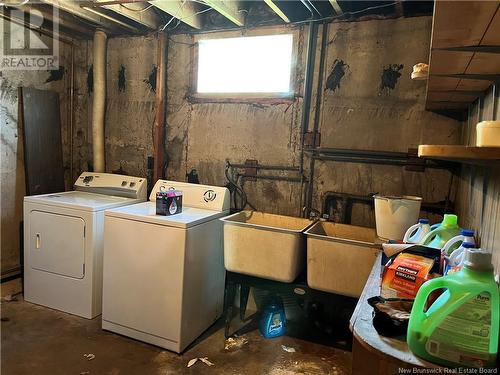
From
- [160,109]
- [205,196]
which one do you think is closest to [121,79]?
[160,109]

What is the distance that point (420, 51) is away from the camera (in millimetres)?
2408

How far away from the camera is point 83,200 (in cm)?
280

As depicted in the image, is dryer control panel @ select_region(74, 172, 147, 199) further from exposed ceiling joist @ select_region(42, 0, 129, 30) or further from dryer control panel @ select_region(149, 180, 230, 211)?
exposed ceiling joist @ select_region(42, 0, 129, 30)

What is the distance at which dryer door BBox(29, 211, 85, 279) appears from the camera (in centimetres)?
260

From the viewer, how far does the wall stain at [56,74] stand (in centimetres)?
332

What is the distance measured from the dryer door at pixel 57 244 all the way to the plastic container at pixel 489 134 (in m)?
2.45

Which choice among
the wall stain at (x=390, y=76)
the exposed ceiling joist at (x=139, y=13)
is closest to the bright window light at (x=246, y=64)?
the exposed ceiling joist at (x=139, y=13)

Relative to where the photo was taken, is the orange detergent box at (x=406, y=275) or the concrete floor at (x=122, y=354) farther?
the concrete floor at (x=122, y=354)

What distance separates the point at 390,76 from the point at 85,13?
2.36m

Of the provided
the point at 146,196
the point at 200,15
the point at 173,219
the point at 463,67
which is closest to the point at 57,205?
the point at 146,196

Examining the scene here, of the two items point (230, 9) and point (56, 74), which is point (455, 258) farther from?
point (56, 74)

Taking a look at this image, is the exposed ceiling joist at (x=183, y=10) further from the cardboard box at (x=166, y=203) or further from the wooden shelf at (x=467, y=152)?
the wooden shelf at (x=467, y=152)

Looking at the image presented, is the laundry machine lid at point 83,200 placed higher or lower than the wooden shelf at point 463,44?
lower

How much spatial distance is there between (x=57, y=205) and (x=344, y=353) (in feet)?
7.47
